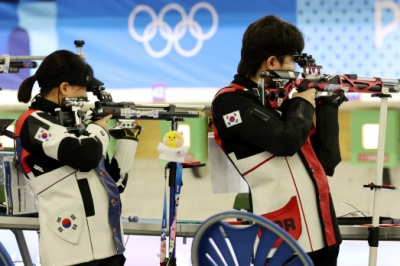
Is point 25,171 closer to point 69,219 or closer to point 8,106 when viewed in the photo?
point 69,219

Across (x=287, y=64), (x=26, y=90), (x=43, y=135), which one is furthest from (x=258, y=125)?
(x=26, y=90)

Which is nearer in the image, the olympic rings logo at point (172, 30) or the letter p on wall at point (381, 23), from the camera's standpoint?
the letter p on wall at point (381, 23)

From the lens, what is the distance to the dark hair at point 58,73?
245 centimetres

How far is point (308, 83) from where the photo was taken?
2250mm

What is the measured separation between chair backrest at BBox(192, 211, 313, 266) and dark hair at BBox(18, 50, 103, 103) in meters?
0.94

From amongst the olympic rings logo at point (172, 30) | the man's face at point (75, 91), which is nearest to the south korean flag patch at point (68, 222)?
the man's face at point (75, 91)

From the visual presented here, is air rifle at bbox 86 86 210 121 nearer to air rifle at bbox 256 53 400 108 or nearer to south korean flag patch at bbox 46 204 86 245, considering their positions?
south korean flag patch at bbox 46 204 86 245

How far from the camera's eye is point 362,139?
16.9ft

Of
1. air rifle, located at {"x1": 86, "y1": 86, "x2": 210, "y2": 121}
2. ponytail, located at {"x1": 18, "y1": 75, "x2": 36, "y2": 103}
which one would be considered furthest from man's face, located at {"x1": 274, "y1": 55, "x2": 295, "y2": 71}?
ponytail, located at {"x1": 18, "y1": 75, "x2": 36, "y2": 103}

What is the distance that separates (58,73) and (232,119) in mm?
634

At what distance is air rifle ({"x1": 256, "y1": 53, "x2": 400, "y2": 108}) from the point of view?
85.7 inches

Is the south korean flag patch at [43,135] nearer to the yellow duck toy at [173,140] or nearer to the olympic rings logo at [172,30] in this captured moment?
the yellow duck toy at [173,140]

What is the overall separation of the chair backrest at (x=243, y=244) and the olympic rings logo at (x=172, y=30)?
11.8 ft

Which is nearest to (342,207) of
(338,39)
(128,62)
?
(338,39)
